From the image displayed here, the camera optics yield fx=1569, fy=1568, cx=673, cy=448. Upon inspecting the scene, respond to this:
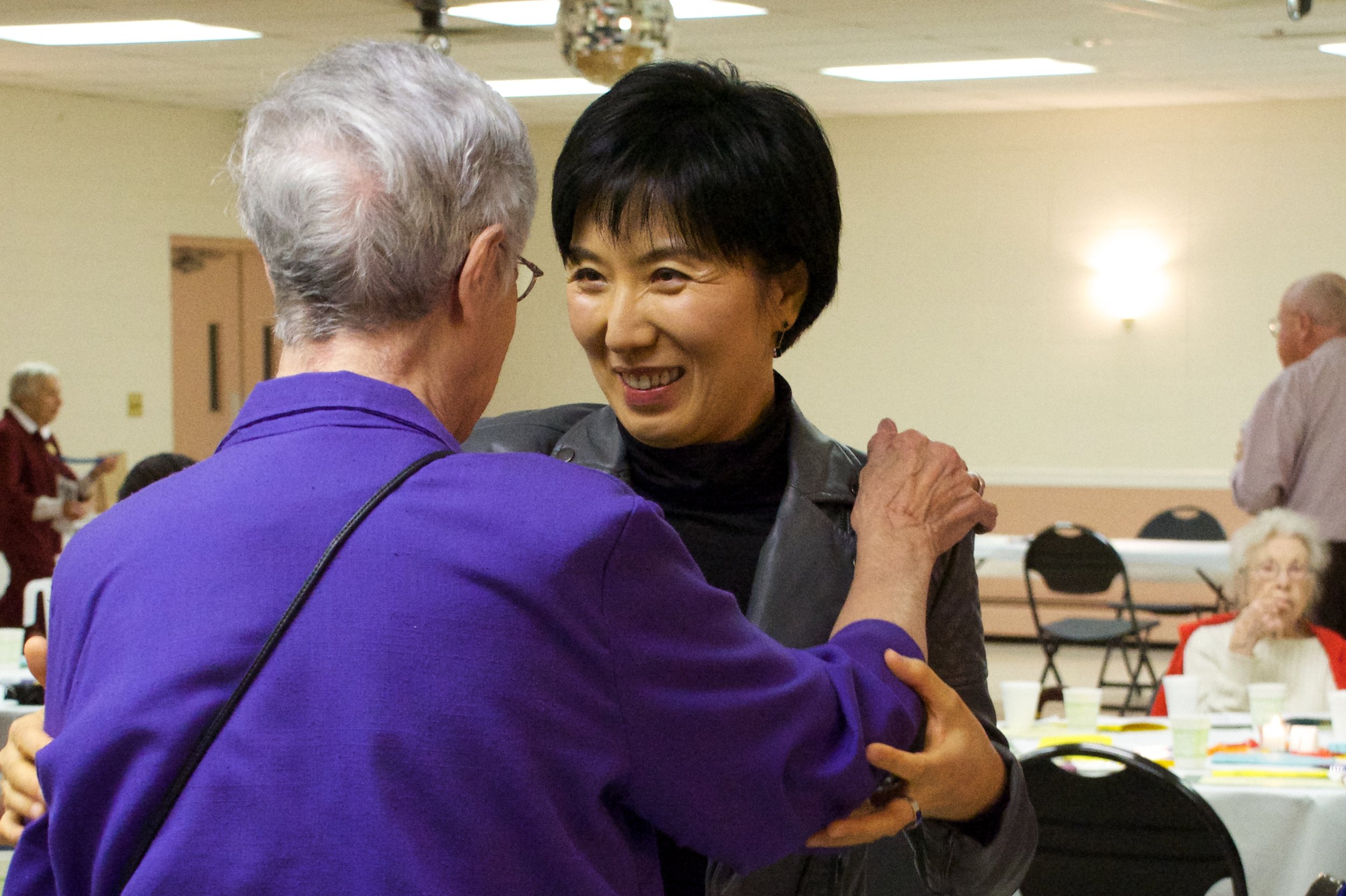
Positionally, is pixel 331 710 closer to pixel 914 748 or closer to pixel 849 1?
pixel 914 748

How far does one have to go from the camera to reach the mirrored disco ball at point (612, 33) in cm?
436

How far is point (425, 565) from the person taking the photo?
92cm

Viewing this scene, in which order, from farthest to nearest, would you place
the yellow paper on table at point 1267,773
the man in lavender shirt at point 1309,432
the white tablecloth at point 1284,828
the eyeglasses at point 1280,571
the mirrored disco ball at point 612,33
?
the man in lavender shirt at point 1309,432 → the eyeglasses at point 1280,571 → the mirrored disco ball at point 612,33 → the yellow paper on table at point 1267,773 → the white tablecloth at point 1284,828

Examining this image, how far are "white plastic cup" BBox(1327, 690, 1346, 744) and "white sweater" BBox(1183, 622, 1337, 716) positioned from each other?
609 mm

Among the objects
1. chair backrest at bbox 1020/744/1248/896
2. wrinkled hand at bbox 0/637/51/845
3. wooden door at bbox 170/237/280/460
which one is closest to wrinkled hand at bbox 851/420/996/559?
wrinkled hand at bbox 0/637/51/845

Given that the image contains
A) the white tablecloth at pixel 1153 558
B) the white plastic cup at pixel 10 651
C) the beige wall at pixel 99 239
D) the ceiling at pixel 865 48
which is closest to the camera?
the white plastic cup at pixel 10 651

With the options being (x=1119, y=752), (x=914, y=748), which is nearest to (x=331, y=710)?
(x=914, y=748)

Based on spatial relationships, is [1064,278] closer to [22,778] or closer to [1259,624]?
[1259,624]

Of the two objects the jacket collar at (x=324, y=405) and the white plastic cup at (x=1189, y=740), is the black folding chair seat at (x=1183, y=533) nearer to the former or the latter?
the white plastic cup at (x=1189, y=740)

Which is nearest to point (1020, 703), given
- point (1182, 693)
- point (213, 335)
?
point (1182, 693)

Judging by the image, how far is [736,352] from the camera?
1.42 metres

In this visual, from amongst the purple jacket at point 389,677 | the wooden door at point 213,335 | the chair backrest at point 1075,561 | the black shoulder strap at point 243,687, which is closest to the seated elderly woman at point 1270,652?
the chair backrest at point 1075,561

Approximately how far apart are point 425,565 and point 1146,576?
7.38 meters

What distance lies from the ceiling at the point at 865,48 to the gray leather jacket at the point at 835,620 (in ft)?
16.8
